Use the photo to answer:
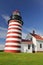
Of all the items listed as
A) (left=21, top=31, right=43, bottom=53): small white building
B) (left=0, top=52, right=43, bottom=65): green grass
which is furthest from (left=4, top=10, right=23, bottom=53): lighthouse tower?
(left=0, top=52, right=43, bottom=65): green grass

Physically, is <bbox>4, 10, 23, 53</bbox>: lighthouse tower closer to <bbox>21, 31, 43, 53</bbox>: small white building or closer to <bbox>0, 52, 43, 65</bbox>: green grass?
<bbox>21, 31, 43, 53</bbox>: small white building

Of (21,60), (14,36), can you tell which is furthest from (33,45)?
(21,60)

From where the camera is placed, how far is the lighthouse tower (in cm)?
2317

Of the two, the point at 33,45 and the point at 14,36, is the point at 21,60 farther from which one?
the point at 33,45

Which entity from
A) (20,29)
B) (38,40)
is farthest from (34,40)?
(20,29)

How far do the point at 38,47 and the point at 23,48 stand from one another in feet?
14.2

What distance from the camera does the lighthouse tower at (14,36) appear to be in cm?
2317

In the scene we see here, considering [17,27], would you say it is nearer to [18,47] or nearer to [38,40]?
[18,47]

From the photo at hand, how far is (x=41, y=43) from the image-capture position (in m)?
32.3

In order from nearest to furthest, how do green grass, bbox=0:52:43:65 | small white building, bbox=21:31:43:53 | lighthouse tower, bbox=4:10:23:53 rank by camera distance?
green grass, bbox=0:52:43:65 → lighthouse tower, bbox=4:10:23:53 → small white building, bbox=21:31:43:53

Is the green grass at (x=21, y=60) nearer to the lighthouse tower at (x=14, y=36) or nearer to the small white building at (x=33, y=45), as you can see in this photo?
the lighthouse tower at (x=14, y=36)

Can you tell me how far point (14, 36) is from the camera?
23.4 m

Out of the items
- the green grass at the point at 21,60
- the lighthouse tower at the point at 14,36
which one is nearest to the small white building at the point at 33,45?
the lighthouse tower at the point at 14,36

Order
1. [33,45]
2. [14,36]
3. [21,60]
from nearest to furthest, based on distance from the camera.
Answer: [21,60] < [14,36] < [33,45]
